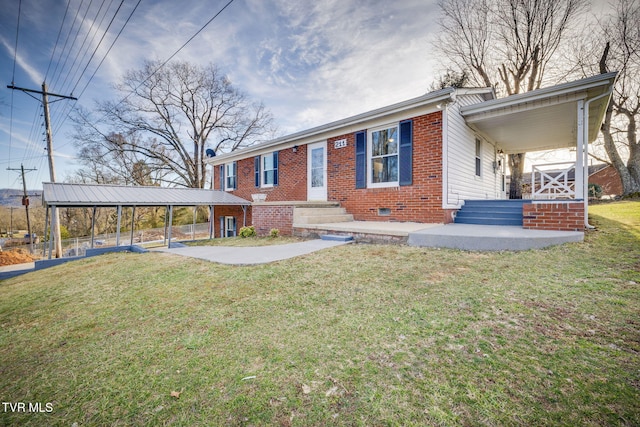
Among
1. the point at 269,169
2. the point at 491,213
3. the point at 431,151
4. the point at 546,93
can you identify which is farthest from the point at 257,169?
the point at 546,93

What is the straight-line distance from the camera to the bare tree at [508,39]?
14273mm

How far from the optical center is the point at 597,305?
238 cm

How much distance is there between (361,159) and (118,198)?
8791 millimetres

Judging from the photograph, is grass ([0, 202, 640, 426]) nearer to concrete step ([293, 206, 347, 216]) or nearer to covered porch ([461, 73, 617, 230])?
covered porch ([461, 73, 617, 230])

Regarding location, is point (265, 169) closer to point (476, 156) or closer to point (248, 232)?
point (248, 232)

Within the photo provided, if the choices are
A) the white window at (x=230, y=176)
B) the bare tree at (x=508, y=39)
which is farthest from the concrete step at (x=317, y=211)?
the bare tree at (x=508, y=39)

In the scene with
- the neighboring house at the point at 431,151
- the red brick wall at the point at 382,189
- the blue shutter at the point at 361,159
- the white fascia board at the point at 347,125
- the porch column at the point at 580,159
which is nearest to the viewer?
the porch column at the point at 580,159

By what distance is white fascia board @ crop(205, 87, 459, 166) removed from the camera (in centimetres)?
666

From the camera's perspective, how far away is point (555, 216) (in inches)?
200

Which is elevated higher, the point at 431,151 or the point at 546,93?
the point at 546,93

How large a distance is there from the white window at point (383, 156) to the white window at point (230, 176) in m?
8.83

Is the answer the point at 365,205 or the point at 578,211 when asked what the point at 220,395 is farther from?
the point at 365,205

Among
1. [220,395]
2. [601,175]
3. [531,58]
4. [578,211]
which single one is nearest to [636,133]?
[531,58]

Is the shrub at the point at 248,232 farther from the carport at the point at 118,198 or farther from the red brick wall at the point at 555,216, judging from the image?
the red brick wall at the point at 555,216
